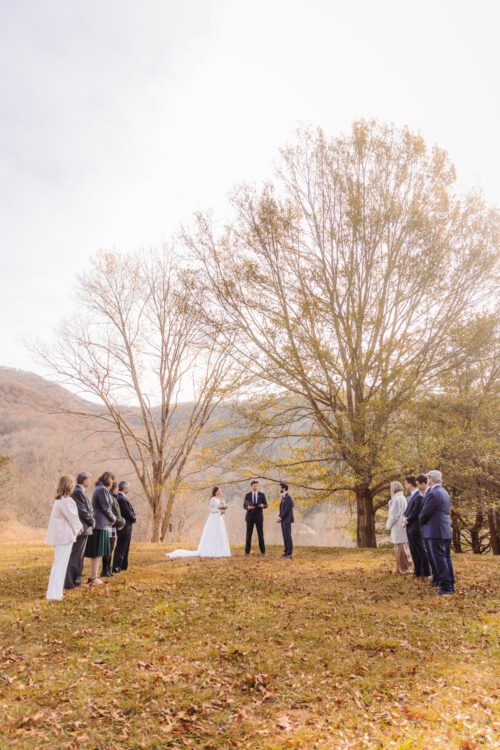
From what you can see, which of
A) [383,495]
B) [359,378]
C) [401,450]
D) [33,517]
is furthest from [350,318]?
[33,517]

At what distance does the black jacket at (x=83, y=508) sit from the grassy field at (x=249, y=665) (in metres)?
1.36

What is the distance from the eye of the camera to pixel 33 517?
49.4 m

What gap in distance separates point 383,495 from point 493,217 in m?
11.1

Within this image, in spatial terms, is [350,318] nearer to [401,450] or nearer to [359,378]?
[359,378]

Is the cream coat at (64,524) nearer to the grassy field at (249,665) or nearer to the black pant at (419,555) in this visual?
the grassy field at (249,665)

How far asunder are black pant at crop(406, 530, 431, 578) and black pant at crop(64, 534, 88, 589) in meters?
7.66

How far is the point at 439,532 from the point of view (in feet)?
33.4

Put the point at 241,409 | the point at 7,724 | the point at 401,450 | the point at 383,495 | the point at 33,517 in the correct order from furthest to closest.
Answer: the point at 33,517 < the point at 383,495 < the point at 241,409 < the point at 401,450 < the point at 7,724

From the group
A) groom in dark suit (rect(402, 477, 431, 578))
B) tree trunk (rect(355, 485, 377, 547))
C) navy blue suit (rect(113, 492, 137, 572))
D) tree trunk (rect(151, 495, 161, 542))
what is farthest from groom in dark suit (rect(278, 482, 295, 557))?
tree trunk (rect(151, 495, 161, 542))

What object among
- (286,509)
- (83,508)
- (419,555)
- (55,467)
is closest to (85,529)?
(83,508)

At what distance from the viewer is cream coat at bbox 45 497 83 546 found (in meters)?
10.0

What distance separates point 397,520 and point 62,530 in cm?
→ 794

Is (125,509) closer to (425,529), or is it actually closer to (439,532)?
(425,529)

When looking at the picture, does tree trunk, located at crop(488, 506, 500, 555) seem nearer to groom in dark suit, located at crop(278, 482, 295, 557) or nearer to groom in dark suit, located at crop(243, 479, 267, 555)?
groom in dark suit, located at crop(278, 482, 295, 557)
